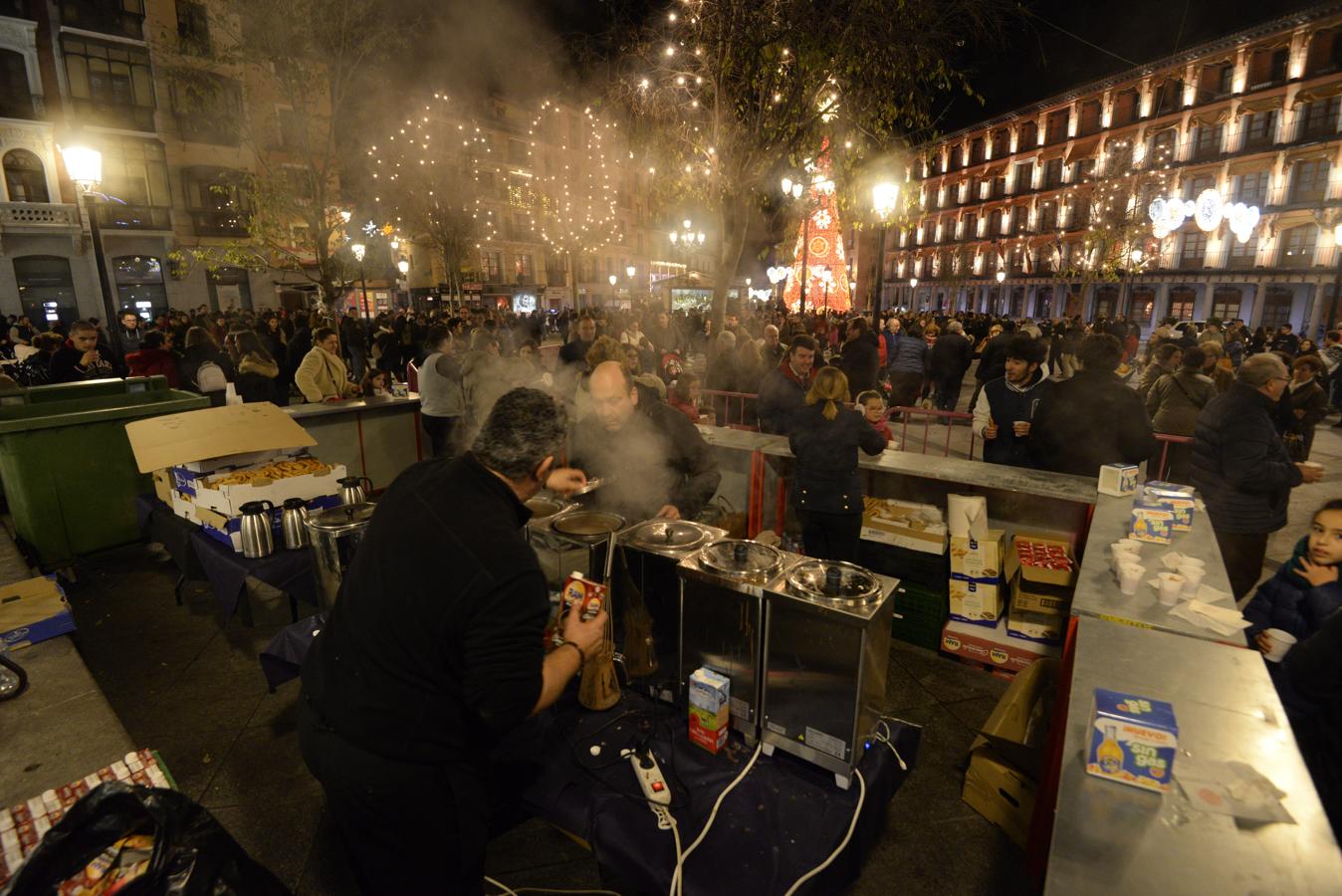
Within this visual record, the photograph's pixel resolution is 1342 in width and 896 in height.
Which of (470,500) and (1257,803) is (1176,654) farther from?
(470,500)

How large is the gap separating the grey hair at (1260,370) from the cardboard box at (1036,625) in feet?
5.51

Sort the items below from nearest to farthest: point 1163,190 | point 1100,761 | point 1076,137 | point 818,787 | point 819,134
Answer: point 1100,761 < point 818,787 < point 819,134 < point 1163,190 < point 1076,137

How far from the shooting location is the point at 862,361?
802cm

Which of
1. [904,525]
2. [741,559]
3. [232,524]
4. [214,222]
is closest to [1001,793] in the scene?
[741,559]

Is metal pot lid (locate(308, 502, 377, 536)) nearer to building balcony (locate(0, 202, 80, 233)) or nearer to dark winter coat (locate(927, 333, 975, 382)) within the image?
dark winter coat (locate(927, 333, 975, 382))

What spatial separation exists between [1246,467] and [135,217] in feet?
92.9

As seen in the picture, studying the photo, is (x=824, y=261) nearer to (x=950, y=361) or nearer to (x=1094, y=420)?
(x=950, y=361)

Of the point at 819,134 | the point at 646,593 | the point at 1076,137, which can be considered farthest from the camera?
the point at 1076,137

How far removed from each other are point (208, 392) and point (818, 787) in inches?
301

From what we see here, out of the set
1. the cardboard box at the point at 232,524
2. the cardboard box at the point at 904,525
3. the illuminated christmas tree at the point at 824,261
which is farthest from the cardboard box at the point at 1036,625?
the illuminated christmas tree at the point at 824,261

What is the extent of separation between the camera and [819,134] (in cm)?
790

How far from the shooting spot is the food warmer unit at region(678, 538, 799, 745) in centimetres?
221

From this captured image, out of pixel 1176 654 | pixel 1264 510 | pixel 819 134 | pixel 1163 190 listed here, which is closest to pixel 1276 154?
pixel 1163 190

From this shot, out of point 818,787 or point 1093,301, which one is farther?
point 1093,301
